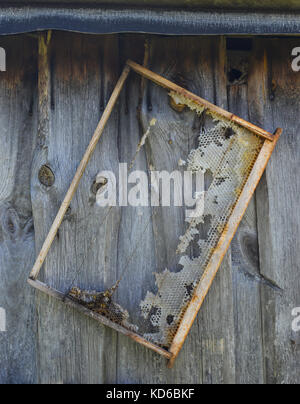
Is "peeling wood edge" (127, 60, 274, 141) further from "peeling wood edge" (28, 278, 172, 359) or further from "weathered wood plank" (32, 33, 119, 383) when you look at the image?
"peeling wood edge" (28, 278, 172, 359)

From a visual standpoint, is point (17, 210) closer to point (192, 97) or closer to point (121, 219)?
point (121, 219)

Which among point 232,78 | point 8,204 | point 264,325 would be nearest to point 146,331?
point 264,325

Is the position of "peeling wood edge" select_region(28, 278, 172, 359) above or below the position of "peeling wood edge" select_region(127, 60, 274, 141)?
below

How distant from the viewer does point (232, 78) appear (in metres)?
1.74

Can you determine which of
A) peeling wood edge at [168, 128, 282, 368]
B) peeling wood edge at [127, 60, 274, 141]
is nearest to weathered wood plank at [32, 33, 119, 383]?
peeling wood edge at [127, 60, 274, 141]

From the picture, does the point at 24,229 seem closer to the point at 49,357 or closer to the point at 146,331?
the point at 49,357

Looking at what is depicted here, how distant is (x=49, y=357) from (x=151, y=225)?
65 centimetres

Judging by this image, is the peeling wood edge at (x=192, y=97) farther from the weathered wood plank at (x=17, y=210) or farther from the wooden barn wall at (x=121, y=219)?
the weathered wood plank at (x=17, y=210)

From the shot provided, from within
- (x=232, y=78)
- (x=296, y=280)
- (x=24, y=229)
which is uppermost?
(x=232, y=78)

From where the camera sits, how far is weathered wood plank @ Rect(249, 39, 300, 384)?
165cm

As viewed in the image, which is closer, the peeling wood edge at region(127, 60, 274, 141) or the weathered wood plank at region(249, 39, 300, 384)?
the peeling wood edge at region(127, 60, 274, 141)

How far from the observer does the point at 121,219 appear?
1.66 meters

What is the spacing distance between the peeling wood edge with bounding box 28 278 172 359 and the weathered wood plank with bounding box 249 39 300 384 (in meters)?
0.47

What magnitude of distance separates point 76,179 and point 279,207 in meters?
0.82
